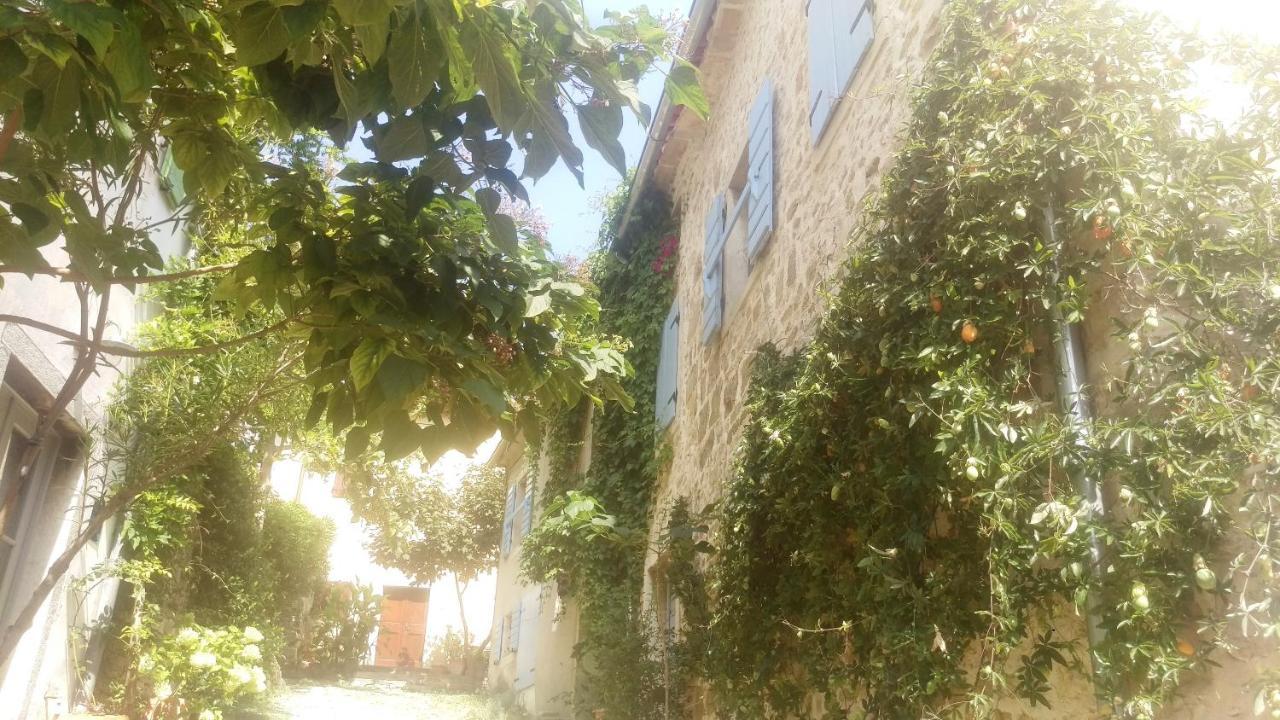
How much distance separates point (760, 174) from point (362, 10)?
4408 millimetres

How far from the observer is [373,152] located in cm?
243

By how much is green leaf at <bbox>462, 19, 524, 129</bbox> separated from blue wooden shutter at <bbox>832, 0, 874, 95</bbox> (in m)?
3.03

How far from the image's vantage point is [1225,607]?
6.08ft

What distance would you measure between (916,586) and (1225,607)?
2.81ft

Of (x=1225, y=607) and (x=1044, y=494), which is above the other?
(x=1044, y=494)

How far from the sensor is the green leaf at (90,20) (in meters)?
1.52

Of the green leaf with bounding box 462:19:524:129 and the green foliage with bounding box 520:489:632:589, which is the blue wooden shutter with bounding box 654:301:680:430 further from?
the green leaf with bounding box 462:19:524:129

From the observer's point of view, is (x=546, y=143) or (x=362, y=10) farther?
(x=546, y=143)

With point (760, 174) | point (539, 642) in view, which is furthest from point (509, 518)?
point (760, 174)

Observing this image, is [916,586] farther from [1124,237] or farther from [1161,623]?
[1124,237]

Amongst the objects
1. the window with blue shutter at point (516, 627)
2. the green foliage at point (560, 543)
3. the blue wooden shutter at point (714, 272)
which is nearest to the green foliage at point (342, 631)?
the window with blue shutter at point (516, 627)

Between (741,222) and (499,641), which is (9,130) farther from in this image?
(499,641)

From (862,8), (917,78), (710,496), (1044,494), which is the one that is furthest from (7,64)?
(710,496)

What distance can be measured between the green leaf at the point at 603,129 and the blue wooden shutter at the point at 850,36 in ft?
9.13
